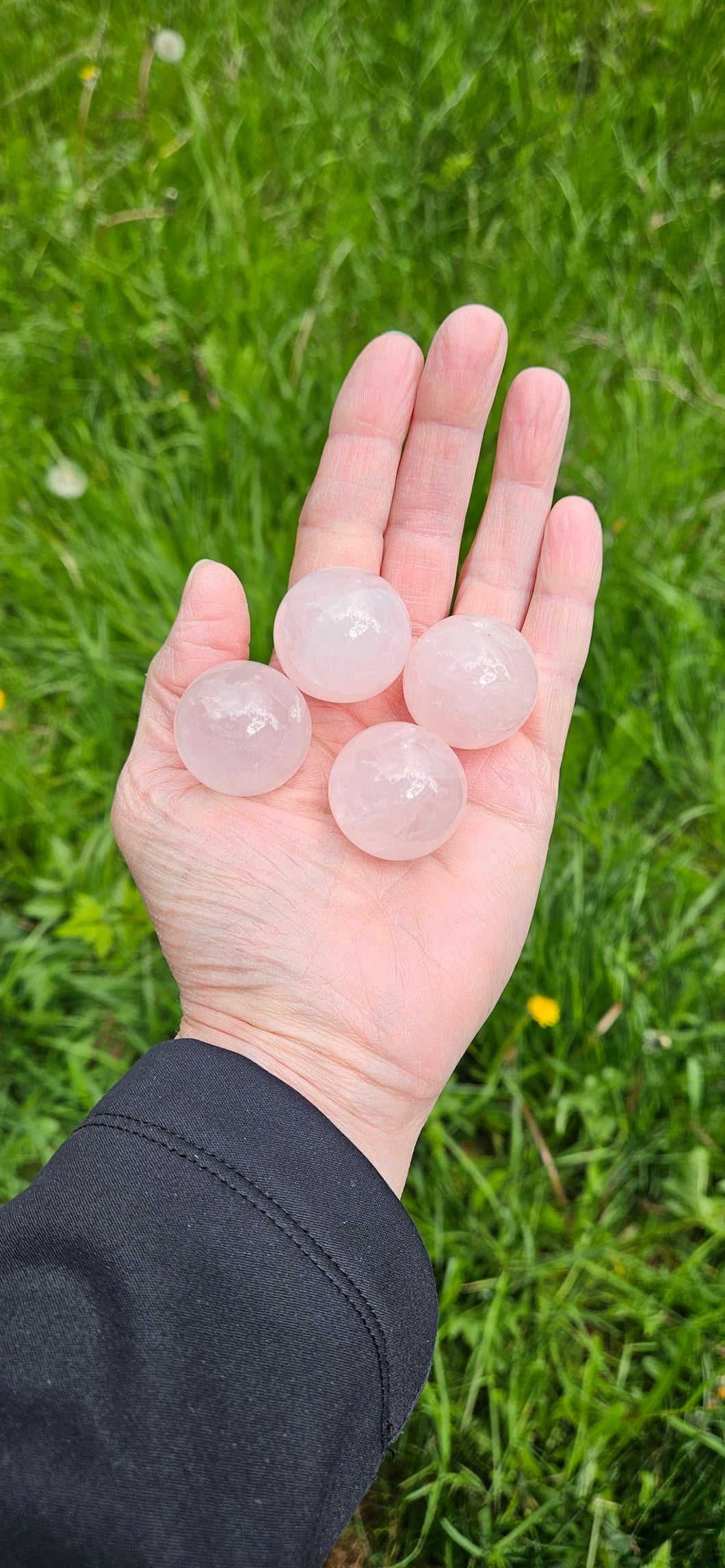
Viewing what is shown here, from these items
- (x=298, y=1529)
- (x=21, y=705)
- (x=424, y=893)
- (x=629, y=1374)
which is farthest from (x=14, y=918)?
(x=629, y=1374)

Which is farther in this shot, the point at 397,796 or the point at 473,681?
the point at 473,681

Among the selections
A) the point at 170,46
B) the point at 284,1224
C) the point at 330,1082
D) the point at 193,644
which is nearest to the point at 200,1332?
the point at 284,1224

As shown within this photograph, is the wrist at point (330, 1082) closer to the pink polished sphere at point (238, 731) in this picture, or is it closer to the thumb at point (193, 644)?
the pink polished sphere at point (238, 731)

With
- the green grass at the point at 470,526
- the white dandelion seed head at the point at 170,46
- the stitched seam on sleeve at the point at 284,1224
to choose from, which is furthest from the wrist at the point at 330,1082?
the white dandelion seed head at the point at 170,46

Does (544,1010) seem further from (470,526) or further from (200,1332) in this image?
(470,526)

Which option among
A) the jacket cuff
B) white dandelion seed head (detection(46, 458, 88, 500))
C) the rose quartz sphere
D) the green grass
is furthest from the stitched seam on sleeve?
white dandelion seed head (detection(46, 458, 88, 500))

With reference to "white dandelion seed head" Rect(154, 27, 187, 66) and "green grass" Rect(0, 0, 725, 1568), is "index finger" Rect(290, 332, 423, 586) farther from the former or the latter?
"white dandelion seed head" Rect(154, 27, 187, 66)
